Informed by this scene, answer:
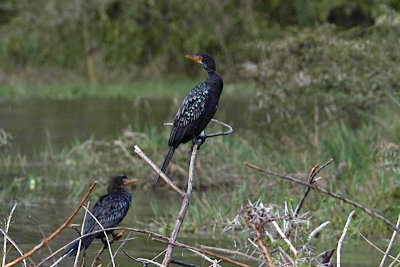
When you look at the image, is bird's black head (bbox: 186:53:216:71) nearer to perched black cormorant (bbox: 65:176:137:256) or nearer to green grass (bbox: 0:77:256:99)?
perched black cormorant (bbox: 65:176:137:256)

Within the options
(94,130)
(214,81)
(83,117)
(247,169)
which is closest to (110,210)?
(214,81)

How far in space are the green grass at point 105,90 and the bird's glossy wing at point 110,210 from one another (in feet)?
50.2

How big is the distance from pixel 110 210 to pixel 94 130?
10359mm

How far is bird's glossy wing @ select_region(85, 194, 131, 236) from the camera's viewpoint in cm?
794

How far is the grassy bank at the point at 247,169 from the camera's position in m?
10.2

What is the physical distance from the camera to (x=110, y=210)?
8023 millimetres

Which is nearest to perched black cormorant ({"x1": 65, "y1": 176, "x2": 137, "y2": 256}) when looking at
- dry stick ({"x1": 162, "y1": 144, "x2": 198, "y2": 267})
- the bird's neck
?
the bird's neck

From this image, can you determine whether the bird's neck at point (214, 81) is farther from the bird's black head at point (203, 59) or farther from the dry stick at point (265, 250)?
the dry stick at point (265, 250)

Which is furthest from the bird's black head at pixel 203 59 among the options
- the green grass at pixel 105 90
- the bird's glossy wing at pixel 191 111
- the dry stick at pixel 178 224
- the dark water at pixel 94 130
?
the green grass at pixel 105 90

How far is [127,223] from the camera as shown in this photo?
10492 mm

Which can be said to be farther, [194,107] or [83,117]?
[83,117]

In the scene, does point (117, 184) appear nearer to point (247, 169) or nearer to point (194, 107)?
point (194, 107)

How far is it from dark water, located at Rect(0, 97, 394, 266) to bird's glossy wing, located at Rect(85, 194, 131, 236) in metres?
0.47

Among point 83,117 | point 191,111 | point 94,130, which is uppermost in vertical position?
point 191,111
